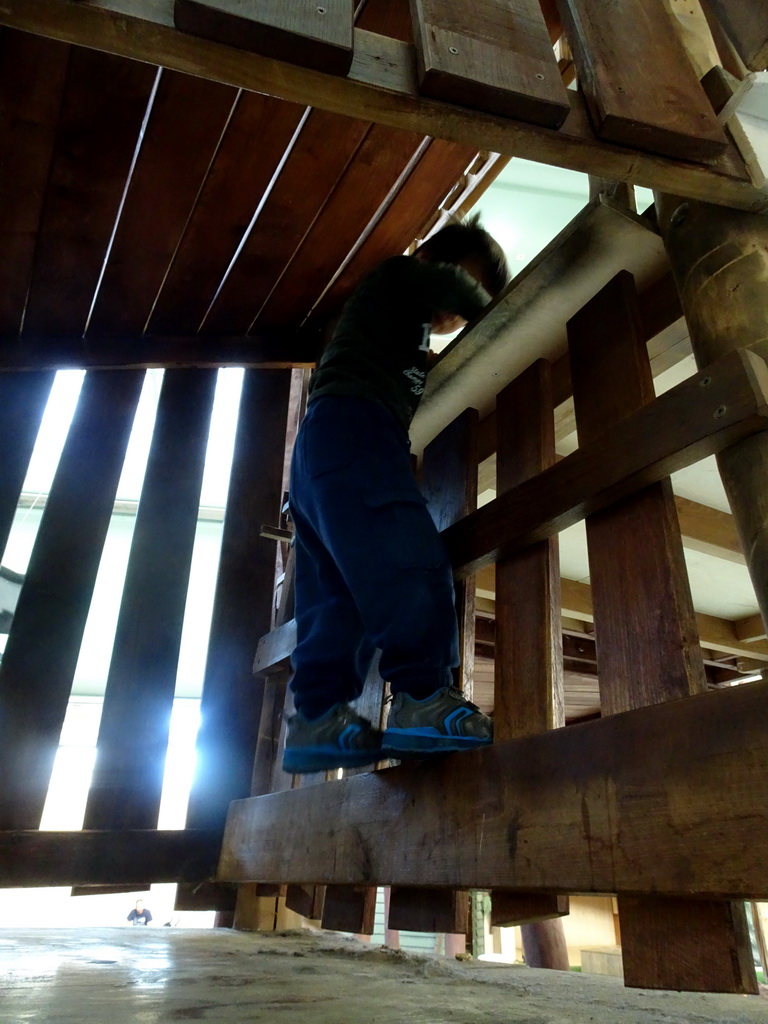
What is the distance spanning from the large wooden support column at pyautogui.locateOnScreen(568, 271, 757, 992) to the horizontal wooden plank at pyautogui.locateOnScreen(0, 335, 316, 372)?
1.56m

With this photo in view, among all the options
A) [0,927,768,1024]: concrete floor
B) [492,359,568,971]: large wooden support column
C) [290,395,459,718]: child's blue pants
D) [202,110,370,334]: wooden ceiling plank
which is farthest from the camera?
[202,110,370,334]: wooden ceiling plank

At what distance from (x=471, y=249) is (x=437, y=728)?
157cm

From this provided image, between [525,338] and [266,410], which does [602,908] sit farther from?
[525,338]

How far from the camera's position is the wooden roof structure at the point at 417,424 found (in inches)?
41.4

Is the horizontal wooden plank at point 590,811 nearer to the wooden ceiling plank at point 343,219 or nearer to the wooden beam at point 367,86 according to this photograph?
the wooden beam at point 367,86

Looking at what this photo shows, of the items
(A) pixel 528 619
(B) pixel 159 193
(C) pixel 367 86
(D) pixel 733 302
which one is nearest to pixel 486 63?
(C) pixel 367 86

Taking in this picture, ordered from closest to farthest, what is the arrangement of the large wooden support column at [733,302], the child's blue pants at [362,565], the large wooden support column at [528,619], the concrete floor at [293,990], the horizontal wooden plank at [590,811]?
the horizontal wooden plank at [590,811] → the concrete floor at [293,990] → the large wooden support column at [733,302] → the large wooden support column at [528,619] → the child's blue pants at [362,565]

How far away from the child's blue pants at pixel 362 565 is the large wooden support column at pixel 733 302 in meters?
0.60

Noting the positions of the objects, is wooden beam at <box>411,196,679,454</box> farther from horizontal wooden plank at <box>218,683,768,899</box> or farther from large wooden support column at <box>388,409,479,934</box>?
horizontal wooden plank at <box>218,683,768,899</box>

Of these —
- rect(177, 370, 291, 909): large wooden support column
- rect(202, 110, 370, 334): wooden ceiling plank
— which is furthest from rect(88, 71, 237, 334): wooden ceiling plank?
rect(177, 370, 291, 909): large wooden support column

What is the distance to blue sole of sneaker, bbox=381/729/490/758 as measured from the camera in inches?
54.1

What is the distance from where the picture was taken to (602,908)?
24.2ft

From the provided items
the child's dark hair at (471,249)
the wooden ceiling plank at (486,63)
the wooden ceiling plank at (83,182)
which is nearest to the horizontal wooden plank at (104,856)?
the wooden ceiling plank at (83,182)

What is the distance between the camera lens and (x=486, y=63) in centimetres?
112
